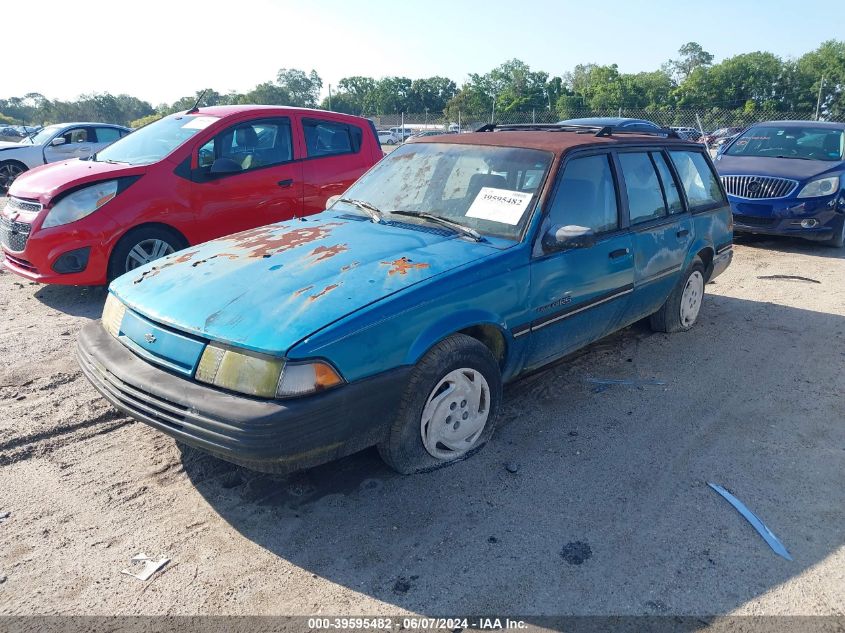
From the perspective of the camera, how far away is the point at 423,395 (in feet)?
9.52

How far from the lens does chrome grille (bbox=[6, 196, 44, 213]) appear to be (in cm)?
551

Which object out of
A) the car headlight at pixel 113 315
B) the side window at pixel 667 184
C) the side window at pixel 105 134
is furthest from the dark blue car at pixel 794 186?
the side window at pixel 105 134

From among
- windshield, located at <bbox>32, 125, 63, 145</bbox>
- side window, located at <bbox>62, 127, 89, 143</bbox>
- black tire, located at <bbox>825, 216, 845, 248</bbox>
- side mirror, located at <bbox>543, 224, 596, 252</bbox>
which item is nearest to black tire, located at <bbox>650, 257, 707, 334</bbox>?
side mirror, located at <bbox>543, 224, 596, 252</bbox>

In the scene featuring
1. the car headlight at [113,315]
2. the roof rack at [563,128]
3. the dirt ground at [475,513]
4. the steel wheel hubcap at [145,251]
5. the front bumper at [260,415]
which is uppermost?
the roof rack at [563,128]

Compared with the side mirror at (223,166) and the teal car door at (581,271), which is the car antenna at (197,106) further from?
the teal car door at (581,271)

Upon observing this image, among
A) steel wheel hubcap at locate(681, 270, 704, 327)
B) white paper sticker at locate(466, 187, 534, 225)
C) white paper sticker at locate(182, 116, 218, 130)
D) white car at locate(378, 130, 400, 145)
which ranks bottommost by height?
white car at locate(378, 130, 400, 145)

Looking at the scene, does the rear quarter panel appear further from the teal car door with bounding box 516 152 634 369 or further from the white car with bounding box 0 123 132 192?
the white car with bounding box 0 123 132 192

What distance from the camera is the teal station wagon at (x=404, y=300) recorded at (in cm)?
255

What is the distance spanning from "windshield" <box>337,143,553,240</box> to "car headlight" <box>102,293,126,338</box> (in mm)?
1592

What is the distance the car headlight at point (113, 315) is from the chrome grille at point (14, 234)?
288 cm

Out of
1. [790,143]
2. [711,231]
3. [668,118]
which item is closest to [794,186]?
[790,143]

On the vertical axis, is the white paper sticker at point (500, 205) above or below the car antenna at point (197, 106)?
below

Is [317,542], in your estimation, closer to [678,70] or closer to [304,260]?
[304,260]

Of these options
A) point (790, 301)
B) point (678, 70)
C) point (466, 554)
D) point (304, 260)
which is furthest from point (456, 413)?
point (678, 70)
